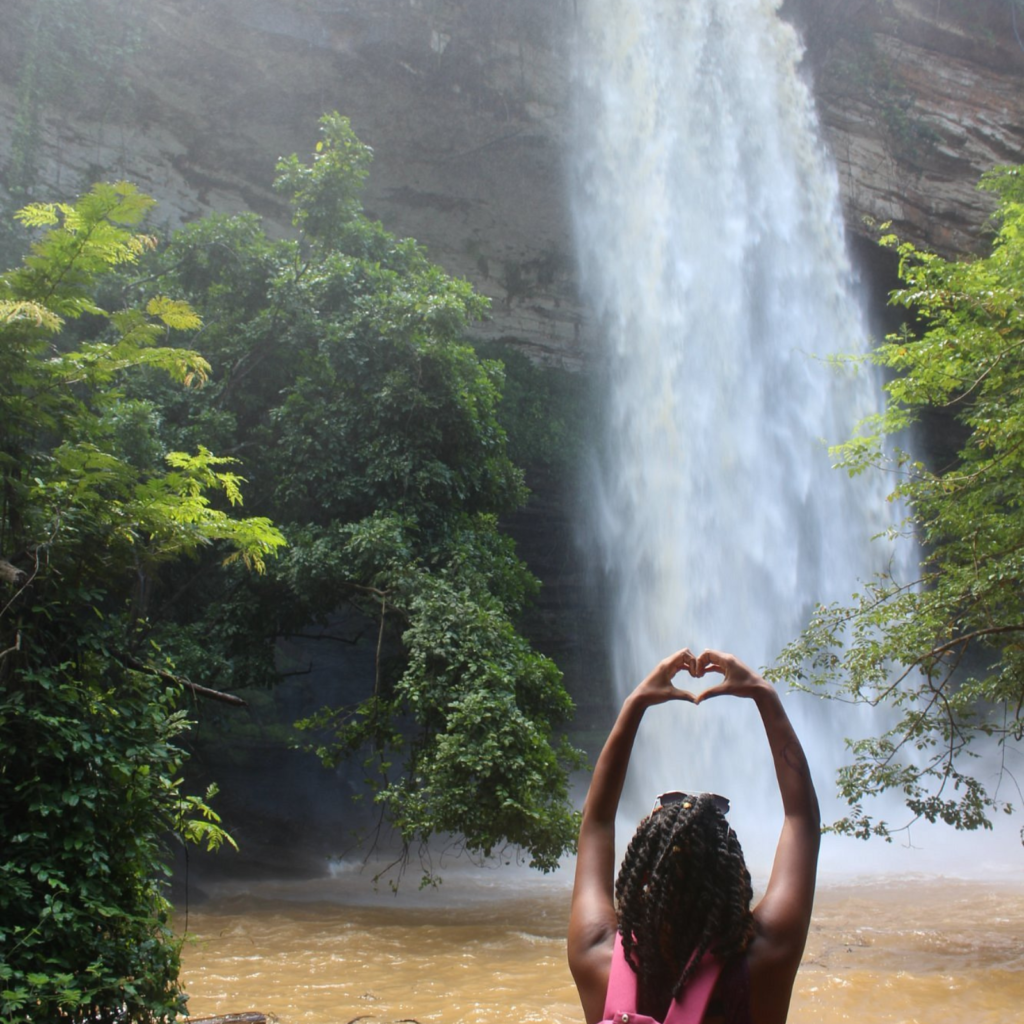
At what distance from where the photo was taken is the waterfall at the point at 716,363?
16.5 metres

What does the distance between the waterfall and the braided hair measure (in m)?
15.0

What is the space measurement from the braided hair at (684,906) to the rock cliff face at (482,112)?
18.2 meters

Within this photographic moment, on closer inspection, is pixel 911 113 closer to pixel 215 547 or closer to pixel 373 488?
pixel 373 488

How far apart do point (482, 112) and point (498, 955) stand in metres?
17.6

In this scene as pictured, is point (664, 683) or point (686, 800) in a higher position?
point (664, 683)

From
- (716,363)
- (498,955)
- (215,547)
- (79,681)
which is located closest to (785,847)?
(79,681)

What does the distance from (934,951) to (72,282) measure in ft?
26.4

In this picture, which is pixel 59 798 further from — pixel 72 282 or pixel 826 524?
pixel 826 524

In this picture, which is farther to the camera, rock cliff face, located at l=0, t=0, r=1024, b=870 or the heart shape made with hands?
A: rock cliff face, located at l=0, t=0, r=1024, b=870

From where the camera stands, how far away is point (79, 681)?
4.32 m

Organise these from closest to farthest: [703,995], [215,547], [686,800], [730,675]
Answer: [703,995] → [686,800] → [730,675] → [215,547]

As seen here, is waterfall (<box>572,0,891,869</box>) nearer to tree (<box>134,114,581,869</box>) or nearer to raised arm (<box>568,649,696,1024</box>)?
tree (<box>134,114,581,869</box>)

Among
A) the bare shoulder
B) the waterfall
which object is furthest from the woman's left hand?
the waterfall

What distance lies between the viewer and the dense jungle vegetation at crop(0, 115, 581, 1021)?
4.00 metres
